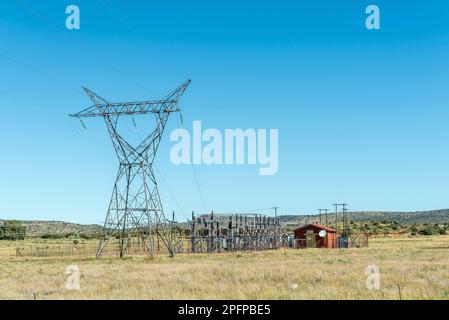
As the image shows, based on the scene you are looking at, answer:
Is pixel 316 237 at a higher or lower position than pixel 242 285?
higher

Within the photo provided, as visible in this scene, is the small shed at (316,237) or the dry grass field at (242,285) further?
the small shed at (316,237)

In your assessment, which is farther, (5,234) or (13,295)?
(5,234)

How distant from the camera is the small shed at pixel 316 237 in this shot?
64.0 m

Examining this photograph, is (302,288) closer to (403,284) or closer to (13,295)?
(403,284)

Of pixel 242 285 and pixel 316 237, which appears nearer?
pixel 242 285

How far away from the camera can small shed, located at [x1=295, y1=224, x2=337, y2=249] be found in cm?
6397

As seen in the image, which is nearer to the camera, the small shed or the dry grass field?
the dry grass field

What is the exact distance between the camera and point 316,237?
64.9 meters
